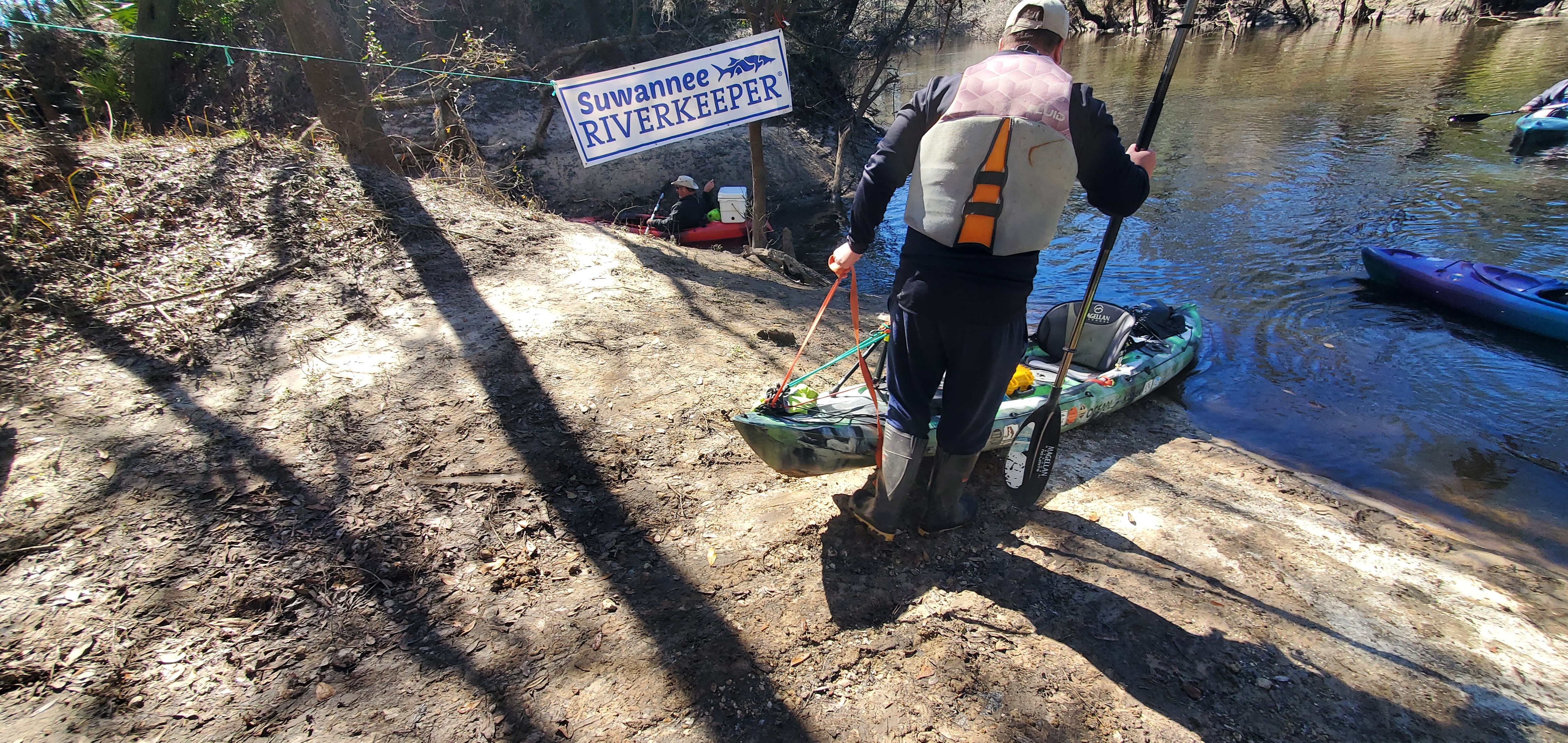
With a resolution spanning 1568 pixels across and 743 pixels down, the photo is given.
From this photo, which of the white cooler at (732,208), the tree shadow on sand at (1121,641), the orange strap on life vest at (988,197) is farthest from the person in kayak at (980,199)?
the white cooler at (732,208)

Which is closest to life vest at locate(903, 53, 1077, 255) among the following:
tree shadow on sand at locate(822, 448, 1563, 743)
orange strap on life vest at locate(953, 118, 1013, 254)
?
orange strap on life vest at locate(953, 118, 1013, 254)

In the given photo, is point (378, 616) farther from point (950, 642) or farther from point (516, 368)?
point (950, 642)

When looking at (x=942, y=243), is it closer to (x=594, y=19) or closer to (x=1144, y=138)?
(x=1144, y=138)

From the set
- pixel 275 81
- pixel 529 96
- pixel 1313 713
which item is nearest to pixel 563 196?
pixel 529 96

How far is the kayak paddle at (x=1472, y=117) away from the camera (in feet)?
46.1

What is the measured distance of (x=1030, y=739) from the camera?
223 centimetres

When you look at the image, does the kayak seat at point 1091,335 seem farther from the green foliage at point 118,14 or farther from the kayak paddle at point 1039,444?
the green foliage at point 118,14

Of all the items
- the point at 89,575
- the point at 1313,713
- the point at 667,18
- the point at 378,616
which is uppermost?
the point at 667,18

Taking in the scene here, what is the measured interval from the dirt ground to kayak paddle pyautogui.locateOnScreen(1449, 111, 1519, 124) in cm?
1571

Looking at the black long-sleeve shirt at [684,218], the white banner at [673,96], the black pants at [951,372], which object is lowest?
the black long-sleeve shirt at [684,218]

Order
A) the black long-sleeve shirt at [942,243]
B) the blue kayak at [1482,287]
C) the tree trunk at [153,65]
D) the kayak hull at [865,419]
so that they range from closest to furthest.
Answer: the black long-sleeve shirt at [942,243], the kayak hull at [865,419], the blue kayak at [1482,287], the tree trunk at [153,65]

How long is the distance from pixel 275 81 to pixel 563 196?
15.7 ft

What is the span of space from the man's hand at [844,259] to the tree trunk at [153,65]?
9036 mm

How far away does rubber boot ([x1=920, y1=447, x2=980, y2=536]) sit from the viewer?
298cm
